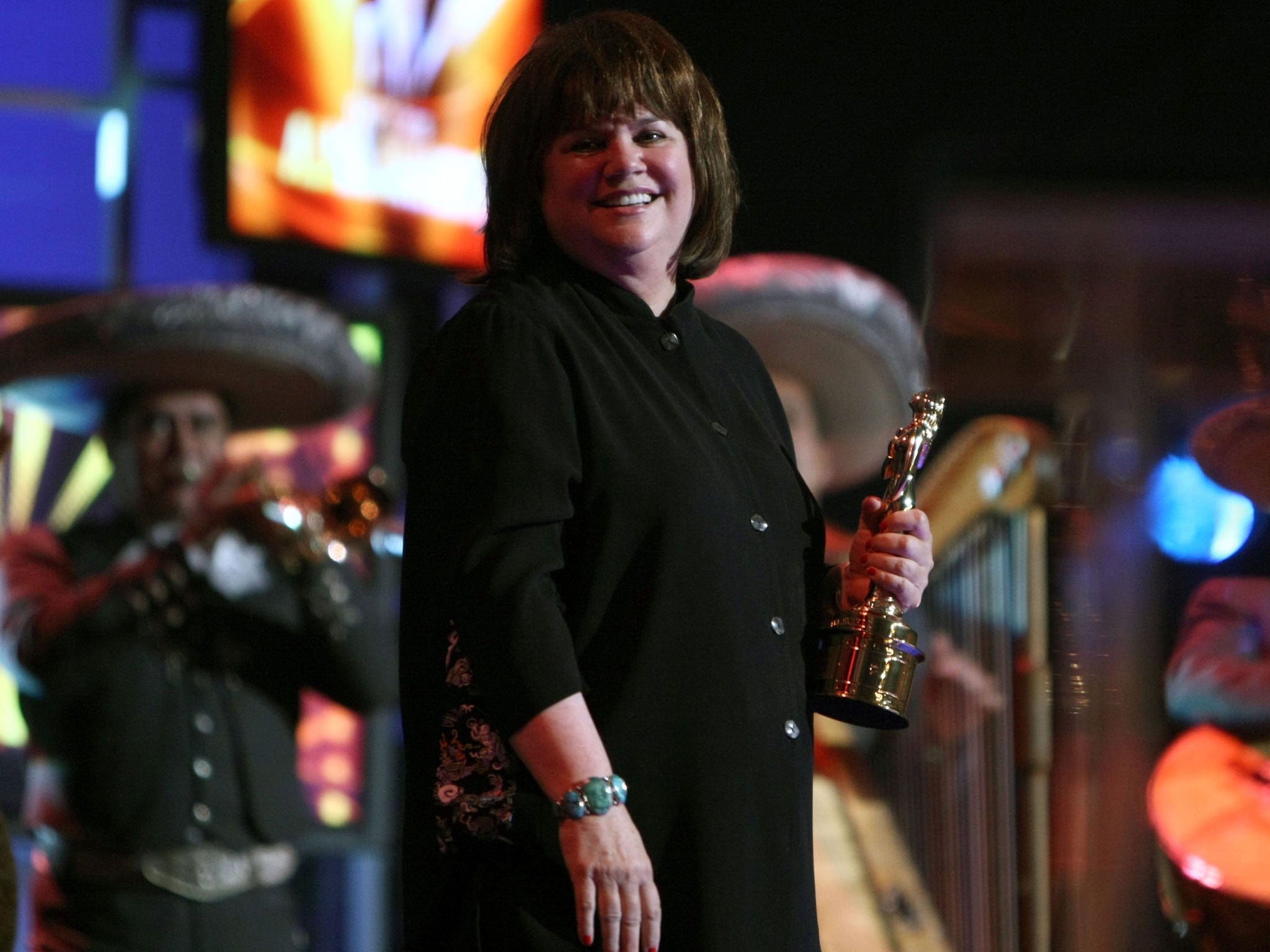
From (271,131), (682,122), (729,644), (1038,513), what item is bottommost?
(729,644)

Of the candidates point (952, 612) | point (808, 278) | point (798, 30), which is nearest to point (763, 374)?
point (952, 612)

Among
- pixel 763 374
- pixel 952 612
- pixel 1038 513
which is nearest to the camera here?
pixel 763 374

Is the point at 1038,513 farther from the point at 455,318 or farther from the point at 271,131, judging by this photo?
the point at 271,131

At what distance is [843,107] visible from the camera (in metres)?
5.00

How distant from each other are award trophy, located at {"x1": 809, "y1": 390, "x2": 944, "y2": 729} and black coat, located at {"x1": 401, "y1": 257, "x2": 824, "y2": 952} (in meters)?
0.05

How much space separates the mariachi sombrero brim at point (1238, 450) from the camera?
2697 millimetres

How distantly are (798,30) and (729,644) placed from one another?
4049 mm

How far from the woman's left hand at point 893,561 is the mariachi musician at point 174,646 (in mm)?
2279

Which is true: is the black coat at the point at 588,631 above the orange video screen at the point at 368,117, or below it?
below

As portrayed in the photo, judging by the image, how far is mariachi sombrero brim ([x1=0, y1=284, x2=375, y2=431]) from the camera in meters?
3.44

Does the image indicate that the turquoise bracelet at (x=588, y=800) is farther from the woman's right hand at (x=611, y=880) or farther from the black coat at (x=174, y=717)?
the black coat at (x=174, y=717)

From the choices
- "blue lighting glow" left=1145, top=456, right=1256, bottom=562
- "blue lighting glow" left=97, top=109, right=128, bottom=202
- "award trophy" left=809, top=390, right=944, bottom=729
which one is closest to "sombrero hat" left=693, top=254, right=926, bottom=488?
"blue lighting glow" left=1145, top=456, right=1256, bottom=562

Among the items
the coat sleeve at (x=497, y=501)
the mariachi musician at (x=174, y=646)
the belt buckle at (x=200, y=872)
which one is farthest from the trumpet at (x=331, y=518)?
the coat sleeve at (x=497, y=501)

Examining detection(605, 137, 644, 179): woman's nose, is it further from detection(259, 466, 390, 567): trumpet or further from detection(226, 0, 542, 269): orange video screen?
detection(226, 0, 542, 269): orange video screen
